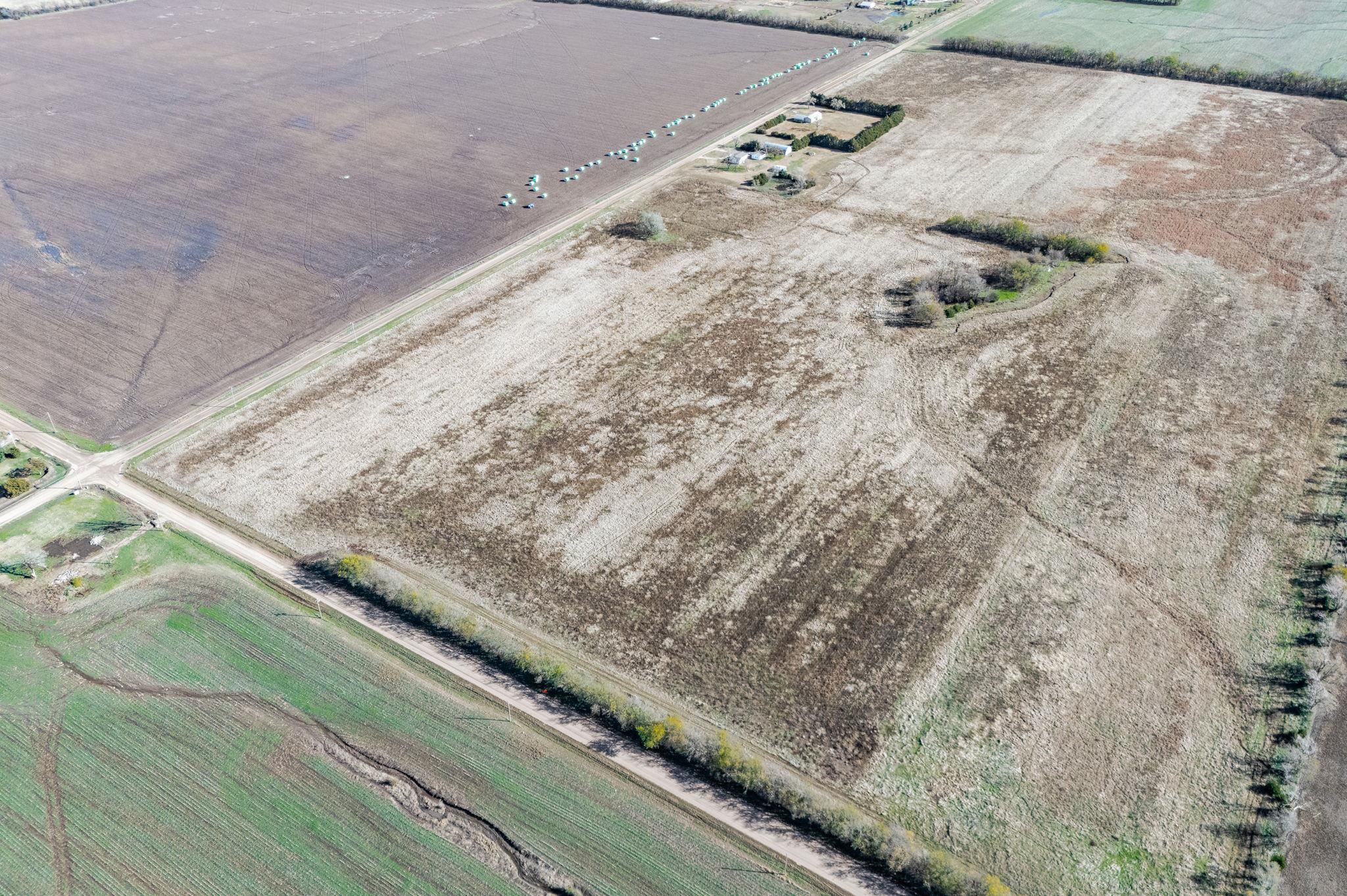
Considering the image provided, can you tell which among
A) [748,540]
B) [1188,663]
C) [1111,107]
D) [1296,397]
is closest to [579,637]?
[748,540]

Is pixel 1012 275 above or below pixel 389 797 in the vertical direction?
→ above

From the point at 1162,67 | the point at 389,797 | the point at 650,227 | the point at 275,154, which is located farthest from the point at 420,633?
the point at 1162,67

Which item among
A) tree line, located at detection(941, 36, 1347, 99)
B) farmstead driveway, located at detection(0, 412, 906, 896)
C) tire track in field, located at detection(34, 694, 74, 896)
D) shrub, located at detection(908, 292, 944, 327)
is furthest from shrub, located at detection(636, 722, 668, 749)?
tree line, located at detection(941, 36, 1347, 99)

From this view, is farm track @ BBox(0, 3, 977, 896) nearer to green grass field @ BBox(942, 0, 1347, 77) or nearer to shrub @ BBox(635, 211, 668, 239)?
shrub @ BBox(635, 211, 668, 239)

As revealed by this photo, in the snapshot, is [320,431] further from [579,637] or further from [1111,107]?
[1111,107]

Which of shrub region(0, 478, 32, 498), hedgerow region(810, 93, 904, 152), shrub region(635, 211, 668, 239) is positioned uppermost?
hedgerow region(810, 93, 904, 152)

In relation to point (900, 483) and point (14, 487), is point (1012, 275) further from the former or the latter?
point (14, 487)
